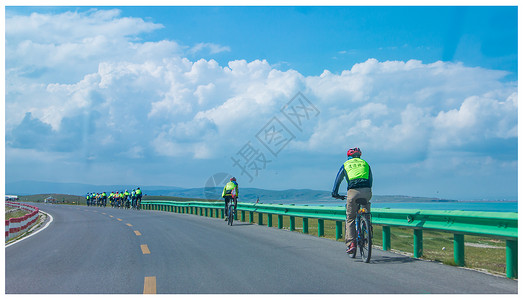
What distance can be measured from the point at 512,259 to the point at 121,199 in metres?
46.5

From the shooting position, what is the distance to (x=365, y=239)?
955cm

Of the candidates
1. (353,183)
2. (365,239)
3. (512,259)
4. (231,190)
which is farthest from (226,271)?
(231,190)

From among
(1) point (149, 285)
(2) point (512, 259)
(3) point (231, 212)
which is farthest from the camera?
(3) point (231, 212)

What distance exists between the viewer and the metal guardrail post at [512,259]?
25.5 feet

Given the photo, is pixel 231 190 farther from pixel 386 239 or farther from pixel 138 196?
pixel 138 196

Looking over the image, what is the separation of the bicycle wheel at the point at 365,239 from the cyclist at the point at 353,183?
10.3 inches

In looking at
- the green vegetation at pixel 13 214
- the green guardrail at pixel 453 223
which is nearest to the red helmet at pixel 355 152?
the green guardrail at pixel 453 223

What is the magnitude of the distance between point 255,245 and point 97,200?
57724mm

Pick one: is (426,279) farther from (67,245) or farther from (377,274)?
(67,245)

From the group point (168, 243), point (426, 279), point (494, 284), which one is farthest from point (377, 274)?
point (168, 243)

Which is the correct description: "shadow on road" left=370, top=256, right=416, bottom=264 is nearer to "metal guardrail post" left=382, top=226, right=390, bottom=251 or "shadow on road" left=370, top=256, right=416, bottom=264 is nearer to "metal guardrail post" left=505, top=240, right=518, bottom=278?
"metal guardrail post" left=382, top=226, right=390, bottom=251

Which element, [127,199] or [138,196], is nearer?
[138,196]

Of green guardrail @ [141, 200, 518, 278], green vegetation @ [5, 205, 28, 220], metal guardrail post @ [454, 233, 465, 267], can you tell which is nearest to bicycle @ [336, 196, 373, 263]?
green guardrail @ [141, 200, 518, 278]

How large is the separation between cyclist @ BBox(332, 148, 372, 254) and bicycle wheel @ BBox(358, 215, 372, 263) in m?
0.26
